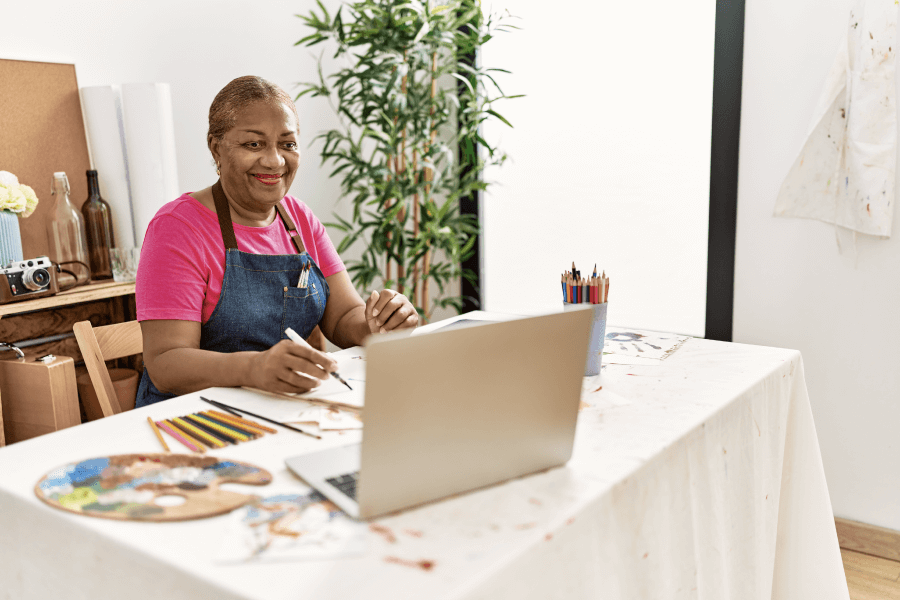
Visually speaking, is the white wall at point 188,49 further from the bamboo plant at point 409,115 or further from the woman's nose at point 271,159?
the woman's nose at point 271,159

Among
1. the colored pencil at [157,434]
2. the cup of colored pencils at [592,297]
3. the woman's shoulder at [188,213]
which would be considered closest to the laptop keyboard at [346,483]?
the colored pencil at [157,434]

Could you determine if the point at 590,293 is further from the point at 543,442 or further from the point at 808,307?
the point at 808,307

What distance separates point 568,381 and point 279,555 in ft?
1.23

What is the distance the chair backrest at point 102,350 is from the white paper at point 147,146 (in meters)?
0.74

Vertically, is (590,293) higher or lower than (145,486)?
higher

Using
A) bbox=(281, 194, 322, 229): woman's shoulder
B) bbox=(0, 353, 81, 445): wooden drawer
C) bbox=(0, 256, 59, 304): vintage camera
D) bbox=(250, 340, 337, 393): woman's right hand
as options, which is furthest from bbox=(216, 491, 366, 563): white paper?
bbox=(0, 256, 59, 304): vintage camera

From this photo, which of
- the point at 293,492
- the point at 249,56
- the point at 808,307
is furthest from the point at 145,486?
the point at 249,56

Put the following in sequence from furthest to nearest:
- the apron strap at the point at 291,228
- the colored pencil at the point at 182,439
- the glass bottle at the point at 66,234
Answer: the glass bottle at the point at 66,234, the apron strap at the point at 291,228, the colored pencil at the point at 182,439

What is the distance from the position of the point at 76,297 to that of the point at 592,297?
1.51 meters

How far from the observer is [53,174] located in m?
2.16

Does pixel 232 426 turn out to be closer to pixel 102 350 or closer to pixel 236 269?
pixel 236 269

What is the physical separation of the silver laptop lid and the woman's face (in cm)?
101

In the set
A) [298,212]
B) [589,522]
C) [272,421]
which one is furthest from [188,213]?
[589,522]

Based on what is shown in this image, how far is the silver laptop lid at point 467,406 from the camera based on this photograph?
2.24 ft
